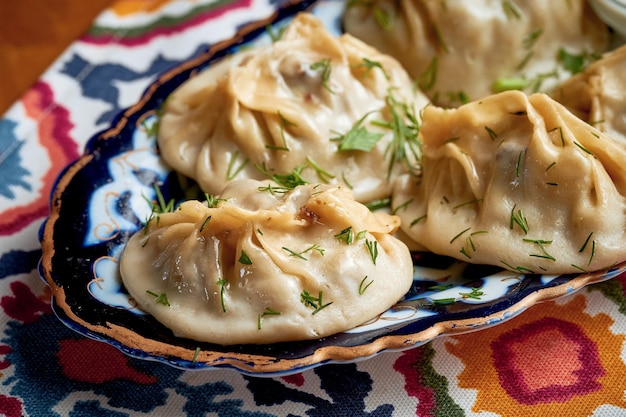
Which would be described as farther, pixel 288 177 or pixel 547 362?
pixel 288 177

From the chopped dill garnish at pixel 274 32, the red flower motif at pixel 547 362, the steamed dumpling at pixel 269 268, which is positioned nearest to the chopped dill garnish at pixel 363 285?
the steamed dumpling at pixel 269 268

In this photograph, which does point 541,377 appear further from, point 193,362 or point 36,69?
point 36,69

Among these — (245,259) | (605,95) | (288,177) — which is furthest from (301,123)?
(605,95)

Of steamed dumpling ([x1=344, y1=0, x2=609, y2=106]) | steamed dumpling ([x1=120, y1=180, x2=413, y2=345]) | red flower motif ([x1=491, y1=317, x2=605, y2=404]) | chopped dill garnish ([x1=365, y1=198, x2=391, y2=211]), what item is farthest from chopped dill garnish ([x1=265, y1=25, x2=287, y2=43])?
red flower motif ([x1=491, y1=317, x2=605, y2=404])

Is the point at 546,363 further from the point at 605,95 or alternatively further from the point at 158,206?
the point at 158,206

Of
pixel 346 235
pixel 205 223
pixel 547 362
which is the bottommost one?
pixel 547 362

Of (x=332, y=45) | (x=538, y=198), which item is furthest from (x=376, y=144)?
(x=538, y=198)
